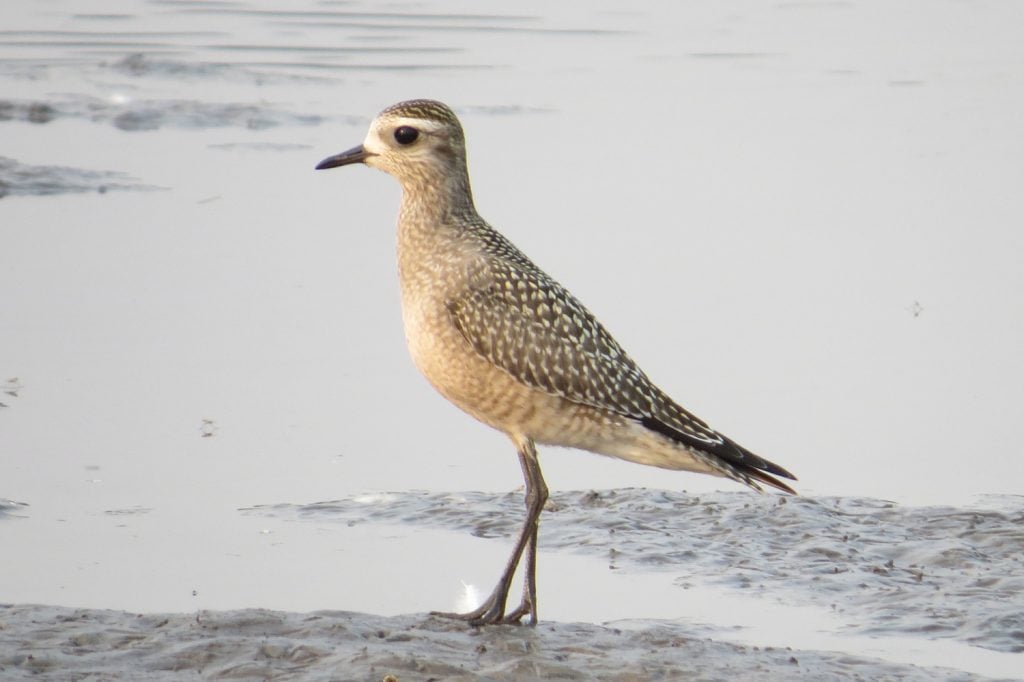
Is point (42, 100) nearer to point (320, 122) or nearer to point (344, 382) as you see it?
point (320, 122)

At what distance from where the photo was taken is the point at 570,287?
1175cm

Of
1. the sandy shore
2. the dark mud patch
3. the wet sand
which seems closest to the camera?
the sandy shore

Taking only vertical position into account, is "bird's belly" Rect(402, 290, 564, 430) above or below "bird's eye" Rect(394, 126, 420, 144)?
below

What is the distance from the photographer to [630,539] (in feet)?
28.5

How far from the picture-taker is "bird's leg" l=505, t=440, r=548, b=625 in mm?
7773

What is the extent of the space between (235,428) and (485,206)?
4.07 m

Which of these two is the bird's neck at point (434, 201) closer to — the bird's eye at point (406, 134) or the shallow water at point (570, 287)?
the bird's eye at point (406, 134)

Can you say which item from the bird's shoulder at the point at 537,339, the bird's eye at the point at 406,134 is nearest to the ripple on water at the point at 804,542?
the bird's shoulder at the point at 537,339

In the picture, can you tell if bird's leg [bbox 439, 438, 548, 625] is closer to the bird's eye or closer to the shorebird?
the shorebird

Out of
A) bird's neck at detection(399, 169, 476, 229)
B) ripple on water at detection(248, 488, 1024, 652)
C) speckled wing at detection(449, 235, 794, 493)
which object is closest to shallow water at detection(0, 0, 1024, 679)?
ripple on water at detection(248, 488, 1024, 652)

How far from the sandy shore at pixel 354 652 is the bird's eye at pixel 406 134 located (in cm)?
217

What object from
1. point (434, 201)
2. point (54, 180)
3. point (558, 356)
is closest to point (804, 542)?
point (558, 356)

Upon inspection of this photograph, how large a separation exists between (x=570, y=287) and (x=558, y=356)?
375cm

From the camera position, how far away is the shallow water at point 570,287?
8234 millimetres
